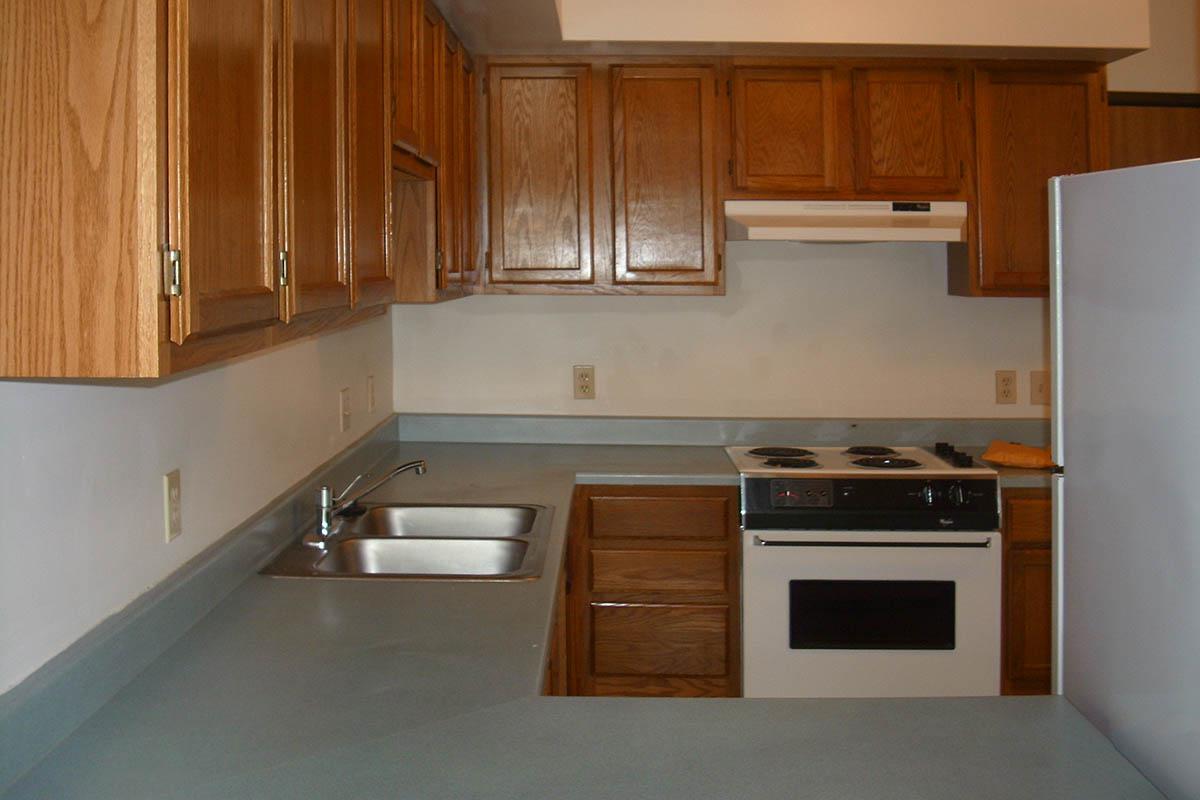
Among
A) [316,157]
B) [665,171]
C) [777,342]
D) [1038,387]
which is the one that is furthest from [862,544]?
[316,157]

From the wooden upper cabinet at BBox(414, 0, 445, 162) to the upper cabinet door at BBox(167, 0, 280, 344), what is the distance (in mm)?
1182

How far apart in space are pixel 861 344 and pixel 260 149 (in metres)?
3.02

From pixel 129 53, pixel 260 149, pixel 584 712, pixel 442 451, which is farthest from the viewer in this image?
pixel 442 451

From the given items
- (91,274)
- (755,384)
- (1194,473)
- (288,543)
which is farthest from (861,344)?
(91,274)

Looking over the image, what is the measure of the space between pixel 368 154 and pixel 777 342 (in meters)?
2.32

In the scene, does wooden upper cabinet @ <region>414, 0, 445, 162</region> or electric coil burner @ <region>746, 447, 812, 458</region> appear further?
electric coil burner @ <region>746, 447, 812, 458</region>

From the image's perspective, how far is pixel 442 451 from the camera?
13.4ft

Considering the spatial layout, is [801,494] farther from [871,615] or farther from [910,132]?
[910,132]

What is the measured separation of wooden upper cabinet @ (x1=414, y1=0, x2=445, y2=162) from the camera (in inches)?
106

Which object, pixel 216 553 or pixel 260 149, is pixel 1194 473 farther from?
pixel 216 553

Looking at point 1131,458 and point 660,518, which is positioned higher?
point 1131,458

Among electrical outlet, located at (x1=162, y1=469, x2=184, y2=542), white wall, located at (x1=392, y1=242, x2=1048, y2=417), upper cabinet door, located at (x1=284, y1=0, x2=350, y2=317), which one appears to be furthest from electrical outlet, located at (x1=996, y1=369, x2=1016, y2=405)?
electrical outlet, located at (x1=162, y1=469, x2=184, y2=542)

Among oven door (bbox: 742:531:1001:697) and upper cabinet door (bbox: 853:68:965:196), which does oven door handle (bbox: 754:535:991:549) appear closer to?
oven door (bbox: 742:531:1001:697)

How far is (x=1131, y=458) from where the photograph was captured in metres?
1.50
